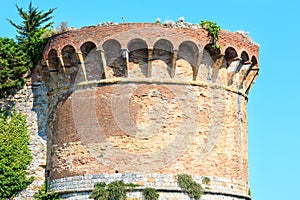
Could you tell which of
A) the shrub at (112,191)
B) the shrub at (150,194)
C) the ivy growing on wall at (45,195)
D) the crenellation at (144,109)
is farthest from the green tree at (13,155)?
the shrub at (150,194)

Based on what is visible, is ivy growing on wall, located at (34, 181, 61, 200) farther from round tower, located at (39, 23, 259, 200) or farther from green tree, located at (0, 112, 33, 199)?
green tree, located at (0, 112, 33, 199)

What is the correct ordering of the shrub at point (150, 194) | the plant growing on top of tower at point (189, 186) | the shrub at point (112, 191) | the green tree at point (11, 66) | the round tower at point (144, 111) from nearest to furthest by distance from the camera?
the shrub at point (150, 194), the shrub at point (112, 191), the plant growing on top of tower at point (189, 186), the round tower at point (144, 111), the green tree at point (11, 66)

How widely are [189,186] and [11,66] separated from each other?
24.1 ft

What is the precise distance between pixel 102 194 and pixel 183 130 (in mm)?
3153

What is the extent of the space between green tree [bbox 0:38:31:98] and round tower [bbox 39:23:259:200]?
→ 125cm

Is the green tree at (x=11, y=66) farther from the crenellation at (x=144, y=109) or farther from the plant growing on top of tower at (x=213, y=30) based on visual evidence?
the plant growing on top of tower at (x=213, y=30)

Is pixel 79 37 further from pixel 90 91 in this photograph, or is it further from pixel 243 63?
pixel 243 63

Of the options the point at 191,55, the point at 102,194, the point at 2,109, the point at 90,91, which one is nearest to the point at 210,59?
the point at 191,55

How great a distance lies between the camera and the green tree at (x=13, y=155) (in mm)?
22531

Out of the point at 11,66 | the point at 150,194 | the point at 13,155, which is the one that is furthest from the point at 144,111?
the point at 11,66

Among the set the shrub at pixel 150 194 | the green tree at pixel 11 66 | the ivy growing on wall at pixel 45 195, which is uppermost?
the green tree at pixel 11 66

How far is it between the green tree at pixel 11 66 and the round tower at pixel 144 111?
125 cm

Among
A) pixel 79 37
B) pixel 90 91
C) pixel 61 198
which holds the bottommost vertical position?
pixel 61 198

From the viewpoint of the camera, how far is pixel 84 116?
21.7m
